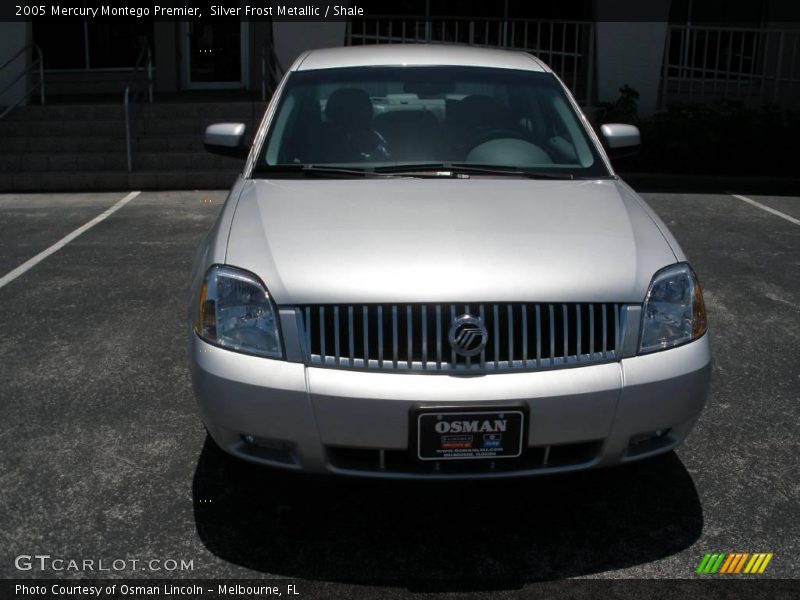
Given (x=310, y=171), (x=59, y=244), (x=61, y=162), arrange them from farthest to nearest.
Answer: (x=61, y=162)
(x=59, y=244)
(x=310, y=171)

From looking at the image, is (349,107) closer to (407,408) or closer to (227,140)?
(227,140)

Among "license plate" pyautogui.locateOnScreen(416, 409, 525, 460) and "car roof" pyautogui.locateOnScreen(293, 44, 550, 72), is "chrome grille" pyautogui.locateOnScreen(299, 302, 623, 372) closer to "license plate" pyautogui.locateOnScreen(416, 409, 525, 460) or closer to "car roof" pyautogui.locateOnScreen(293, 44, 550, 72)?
"license plate" pyautogui.locateOnScreen(416, 409, 525, 460)

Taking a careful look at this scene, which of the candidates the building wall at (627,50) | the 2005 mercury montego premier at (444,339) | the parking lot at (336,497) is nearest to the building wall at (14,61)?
the building wall at (627,50)

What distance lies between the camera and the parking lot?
2992mm

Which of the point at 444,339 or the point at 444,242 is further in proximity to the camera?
the point at 444,242

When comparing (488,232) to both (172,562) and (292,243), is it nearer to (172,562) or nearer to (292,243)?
(292,243)

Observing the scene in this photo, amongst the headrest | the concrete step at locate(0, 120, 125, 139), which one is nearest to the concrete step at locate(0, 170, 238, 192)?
the concrete step at locate(0, 120, 125, 139)

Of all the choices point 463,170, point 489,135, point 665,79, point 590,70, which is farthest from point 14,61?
point 463,170

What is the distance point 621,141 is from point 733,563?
2.45 m

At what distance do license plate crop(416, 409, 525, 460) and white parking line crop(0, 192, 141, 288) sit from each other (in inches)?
178

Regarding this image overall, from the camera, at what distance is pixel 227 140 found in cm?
473

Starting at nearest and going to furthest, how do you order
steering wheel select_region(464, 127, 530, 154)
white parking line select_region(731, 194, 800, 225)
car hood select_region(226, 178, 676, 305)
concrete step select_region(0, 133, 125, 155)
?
car hood select_region(226, 178, 676, 305) < steering wheel select_region(464, 127, 530, 154) < white parking line select_region(731, 194, 800, 225) < concrete step select_region(0, 133, 125, 155)

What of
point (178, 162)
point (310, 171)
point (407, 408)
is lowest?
point (178, 162)

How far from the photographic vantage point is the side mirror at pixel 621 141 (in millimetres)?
4766
